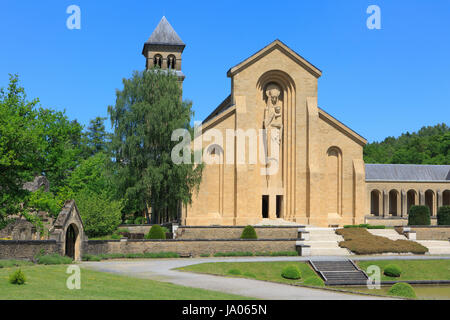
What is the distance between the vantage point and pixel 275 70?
49.9 metres

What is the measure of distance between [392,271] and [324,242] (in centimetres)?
930

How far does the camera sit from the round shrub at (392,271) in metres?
30.6

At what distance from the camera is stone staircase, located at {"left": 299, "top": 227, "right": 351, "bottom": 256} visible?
124ft

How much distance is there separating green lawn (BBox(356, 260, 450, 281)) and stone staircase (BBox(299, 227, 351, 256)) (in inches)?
199

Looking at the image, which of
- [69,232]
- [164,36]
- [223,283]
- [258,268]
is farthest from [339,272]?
[164,36]

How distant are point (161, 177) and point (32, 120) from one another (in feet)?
40.7

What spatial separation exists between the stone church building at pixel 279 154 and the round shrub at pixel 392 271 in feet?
57.6

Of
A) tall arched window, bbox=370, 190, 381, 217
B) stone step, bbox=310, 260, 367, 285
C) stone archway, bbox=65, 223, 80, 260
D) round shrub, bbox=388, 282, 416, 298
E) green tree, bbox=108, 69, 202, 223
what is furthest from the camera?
tall arched window, bbox=370, 190, 381, 217

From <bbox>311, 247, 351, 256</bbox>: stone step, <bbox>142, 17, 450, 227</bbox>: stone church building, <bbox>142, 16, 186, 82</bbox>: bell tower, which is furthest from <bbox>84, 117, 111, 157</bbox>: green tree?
<bbox>311, 247, 351, 256</bbox>: stone step

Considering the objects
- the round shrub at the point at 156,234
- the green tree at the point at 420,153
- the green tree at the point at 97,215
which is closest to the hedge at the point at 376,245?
the round shrub at the point at 156,234

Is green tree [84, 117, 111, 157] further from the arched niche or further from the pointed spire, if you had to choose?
the arched niche

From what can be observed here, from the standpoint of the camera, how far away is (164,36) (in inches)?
2798
